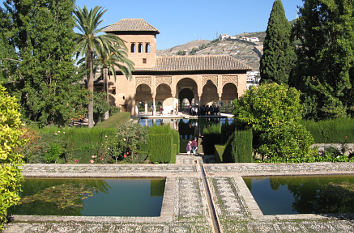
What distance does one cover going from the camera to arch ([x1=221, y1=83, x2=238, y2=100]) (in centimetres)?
3434

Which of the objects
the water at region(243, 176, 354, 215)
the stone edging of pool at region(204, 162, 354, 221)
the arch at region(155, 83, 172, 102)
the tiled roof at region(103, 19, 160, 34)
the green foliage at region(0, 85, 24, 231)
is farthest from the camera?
the arch at region(155, 83, 172, 102)

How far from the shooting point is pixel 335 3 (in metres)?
15.9

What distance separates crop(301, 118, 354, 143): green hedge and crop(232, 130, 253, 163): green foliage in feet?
12.6

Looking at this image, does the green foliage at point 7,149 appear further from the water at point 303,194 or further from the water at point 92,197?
the water at point 303,194

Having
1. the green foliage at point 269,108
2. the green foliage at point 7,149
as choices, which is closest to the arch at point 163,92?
the green foliage at point 269,108

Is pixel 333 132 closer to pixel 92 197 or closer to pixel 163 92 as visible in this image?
pixel 92 197

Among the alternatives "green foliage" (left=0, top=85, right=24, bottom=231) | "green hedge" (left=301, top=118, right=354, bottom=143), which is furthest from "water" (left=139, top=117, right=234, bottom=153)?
"green foliage" (left=0, top=85, right=24, bottom=231)

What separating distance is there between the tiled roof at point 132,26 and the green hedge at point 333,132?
21130mm

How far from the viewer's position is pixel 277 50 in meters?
26.8

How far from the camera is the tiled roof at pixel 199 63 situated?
31.8 m

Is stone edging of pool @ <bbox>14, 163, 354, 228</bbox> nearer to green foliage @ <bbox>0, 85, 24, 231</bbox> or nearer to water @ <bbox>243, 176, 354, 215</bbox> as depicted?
water @ <bbox>243, 176, 354, 215</bbox>

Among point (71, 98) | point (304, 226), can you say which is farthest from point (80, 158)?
point (304, 226)

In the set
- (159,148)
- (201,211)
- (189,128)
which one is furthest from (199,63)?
(201,211)

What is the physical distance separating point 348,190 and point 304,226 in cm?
290
